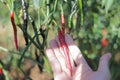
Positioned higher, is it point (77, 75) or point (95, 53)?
point (77, 75)

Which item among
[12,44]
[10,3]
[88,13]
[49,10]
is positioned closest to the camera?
[10,3]

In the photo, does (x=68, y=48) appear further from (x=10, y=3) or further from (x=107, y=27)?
(x=107, y=27)

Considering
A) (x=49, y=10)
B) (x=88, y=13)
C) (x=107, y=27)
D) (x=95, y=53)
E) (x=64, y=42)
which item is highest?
(x=49, y=10)

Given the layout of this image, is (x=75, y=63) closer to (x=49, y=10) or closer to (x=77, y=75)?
(x=77, y=75)

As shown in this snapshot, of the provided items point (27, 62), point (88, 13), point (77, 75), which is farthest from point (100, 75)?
point (27, 62)

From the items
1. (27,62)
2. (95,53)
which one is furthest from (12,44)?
(95,53)

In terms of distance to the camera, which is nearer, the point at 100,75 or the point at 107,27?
the point at 100,75

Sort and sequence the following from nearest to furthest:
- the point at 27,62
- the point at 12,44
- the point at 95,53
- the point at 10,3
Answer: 1. the point at 10,3
2. the point at 95,53
3. the point at 27,62
4. the point at 12,44
